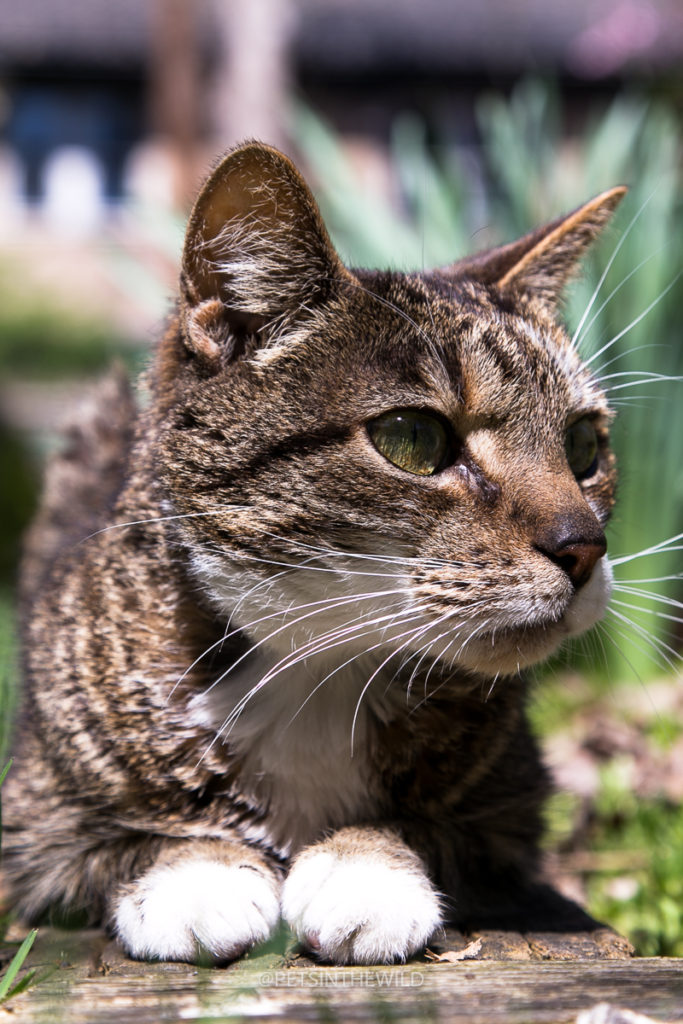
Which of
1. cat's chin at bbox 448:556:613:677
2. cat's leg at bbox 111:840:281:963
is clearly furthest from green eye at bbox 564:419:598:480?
cat's leg at bbox 111:840:281:963

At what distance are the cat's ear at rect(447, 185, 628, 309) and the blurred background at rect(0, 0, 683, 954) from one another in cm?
11

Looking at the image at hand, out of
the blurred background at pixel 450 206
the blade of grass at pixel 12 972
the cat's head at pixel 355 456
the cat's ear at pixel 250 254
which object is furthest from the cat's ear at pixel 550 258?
the blade of grass at pixel 12 972

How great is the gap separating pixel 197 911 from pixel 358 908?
0.25 metres

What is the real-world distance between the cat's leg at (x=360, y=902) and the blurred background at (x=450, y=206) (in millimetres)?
595

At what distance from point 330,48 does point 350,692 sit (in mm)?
14609

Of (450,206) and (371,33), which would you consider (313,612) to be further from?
(371,33)

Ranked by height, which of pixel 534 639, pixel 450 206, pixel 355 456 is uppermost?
pixel 450 206

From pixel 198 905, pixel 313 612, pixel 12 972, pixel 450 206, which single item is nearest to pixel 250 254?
pixel 313 612

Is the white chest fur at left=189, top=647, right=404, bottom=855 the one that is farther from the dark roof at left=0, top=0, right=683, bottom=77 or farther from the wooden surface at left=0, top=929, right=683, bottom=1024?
the dark roof at left=0, top=0, right=683, bottom=77

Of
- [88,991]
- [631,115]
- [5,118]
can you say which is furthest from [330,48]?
[88,991]

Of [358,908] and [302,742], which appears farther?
[302,742]

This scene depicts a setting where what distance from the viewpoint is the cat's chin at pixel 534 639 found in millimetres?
1630

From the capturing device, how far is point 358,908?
5.16ft

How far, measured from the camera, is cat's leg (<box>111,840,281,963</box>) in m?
1.57
